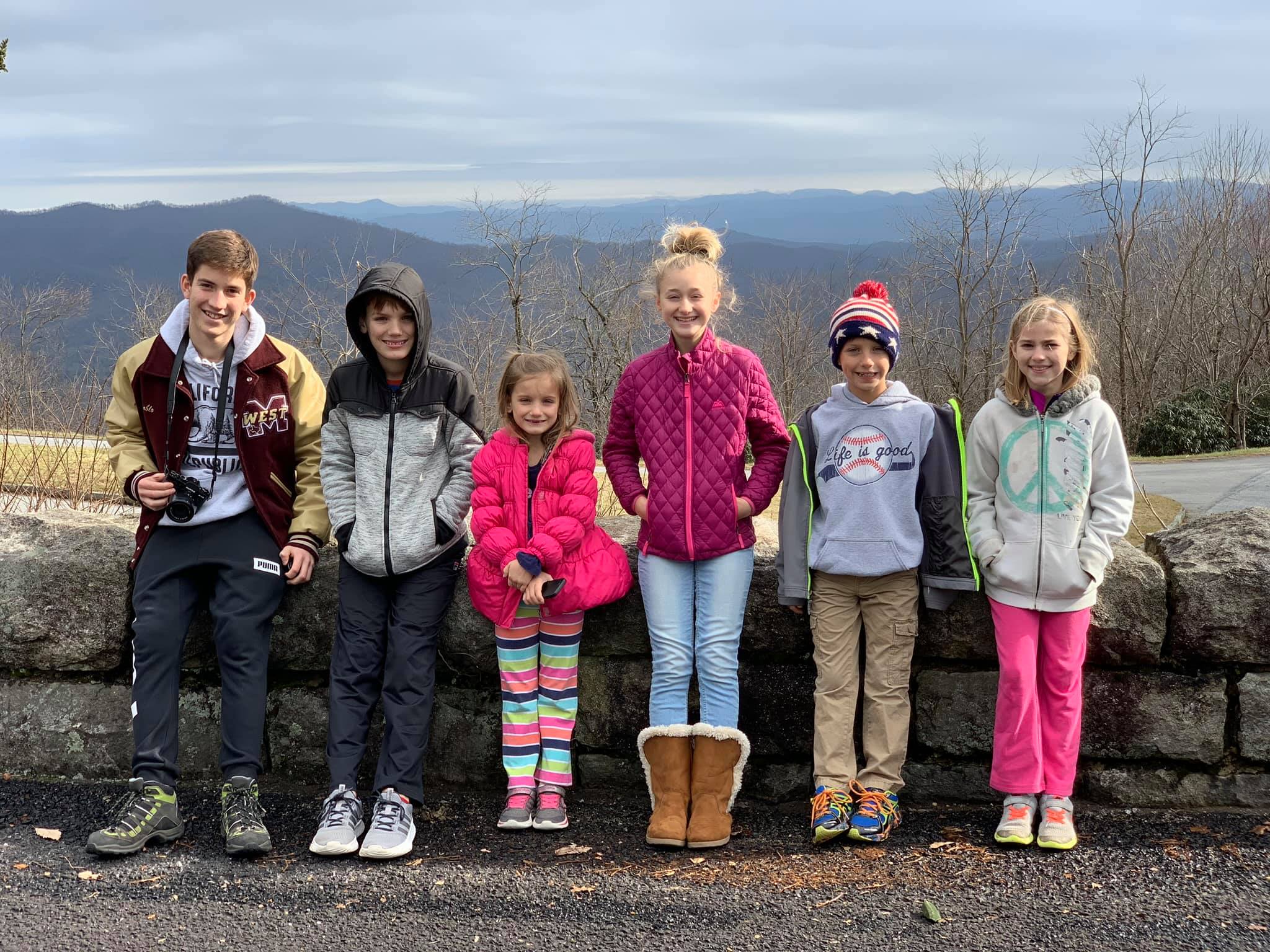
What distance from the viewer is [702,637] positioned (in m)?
3.50

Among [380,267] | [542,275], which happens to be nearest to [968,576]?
[380,267]

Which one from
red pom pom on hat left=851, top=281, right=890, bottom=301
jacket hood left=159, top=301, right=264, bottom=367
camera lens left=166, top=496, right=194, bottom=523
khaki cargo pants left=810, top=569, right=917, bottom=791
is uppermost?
red pom pom on hat left=851, top=281, right=890, bottom=301

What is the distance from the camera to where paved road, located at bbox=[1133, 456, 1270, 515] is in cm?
1405

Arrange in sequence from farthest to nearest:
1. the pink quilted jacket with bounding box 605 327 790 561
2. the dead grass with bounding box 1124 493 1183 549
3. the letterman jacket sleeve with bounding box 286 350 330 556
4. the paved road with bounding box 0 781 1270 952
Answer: the dead grass with bounding box 1124 493 1183 549 → the letterman jacket sleeve with bounding box 286 350 330 556 → the pink quilted jacket with bounding box 605 327 790 561 → the paved road with bounding box 0 781 1270 952

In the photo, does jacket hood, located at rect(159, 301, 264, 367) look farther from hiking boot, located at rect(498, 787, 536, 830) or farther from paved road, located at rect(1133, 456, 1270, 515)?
paved road, located at rect(1133, 456, 1270, 515)

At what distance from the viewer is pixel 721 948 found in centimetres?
271

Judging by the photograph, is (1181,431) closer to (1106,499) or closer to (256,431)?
(1106,499)

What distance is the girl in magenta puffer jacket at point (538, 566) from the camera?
11.3 feet

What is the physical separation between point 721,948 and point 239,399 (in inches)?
91.6

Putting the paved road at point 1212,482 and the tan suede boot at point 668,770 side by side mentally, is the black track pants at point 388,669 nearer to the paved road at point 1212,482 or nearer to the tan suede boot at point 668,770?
the tan suede boot at point 668,770

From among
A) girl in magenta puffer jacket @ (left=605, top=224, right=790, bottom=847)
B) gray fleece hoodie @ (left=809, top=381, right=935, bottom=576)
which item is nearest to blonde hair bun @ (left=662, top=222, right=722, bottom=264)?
girl in magenta puffer jacket @ (left=605, top=224, right=790, bottom=847)

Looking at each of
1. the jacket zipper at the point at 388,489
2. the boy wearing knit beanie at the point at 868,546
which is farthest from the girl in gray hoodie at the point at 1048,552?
the jacket zipper at the point at 388,489

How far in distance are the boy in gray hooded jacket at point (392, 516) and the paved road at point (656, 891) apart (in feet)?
1.09

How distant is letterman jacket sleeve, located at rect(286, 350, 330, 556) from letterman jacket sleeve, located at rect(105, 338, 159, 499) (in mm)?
470
